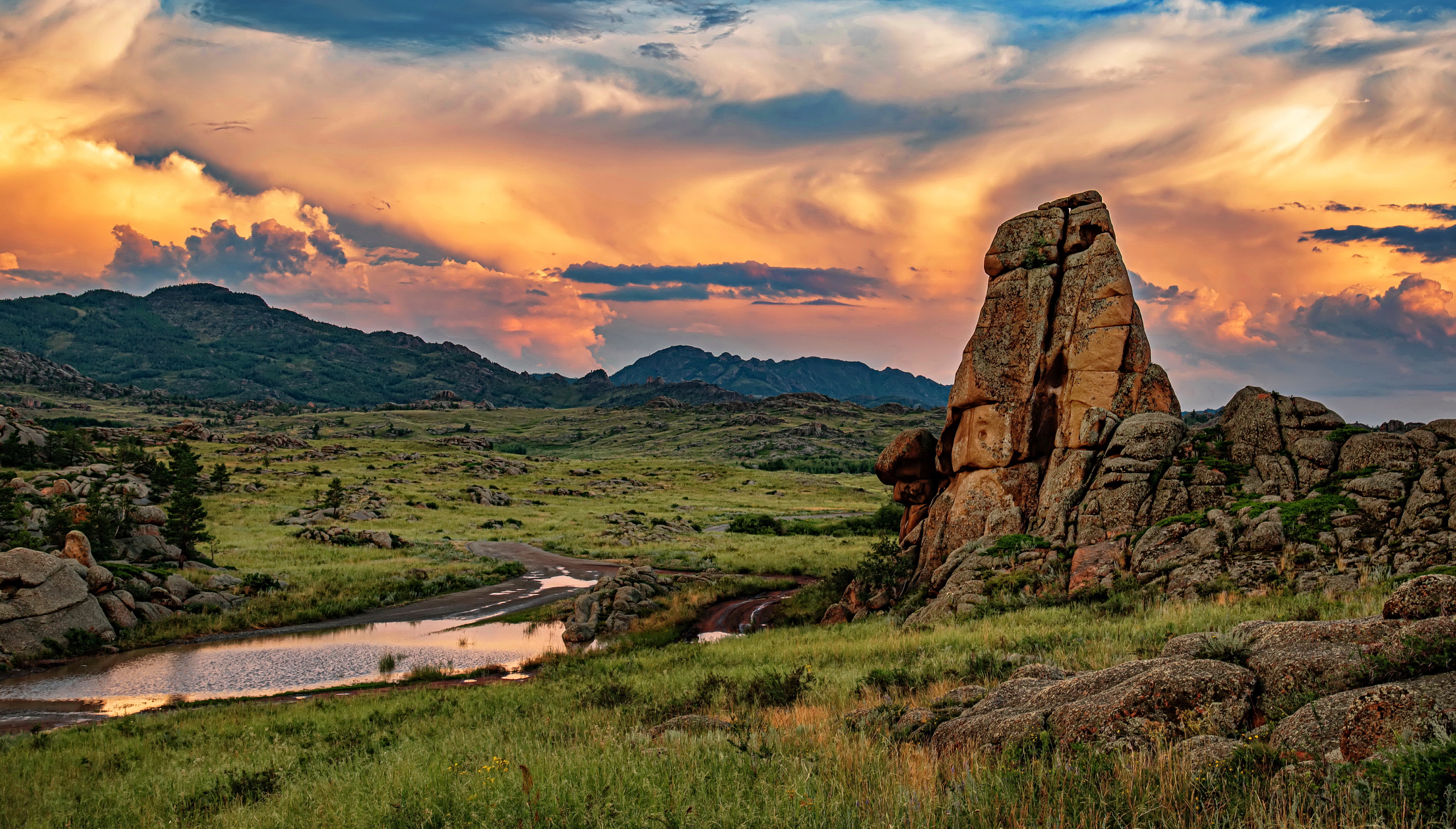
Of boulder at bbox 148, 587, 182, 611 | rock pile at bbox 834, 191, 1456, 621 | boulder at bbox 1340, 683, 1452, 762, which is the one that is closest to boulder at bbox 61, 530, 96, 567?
boulder at bbox 148, 587, 182, 611

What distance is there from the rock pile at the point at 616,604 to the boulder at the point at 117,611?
64.4ft

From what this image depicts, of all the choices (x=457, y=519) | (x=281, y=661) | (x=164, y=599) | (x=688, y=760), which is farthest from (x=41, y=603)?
(x=457, y=519)

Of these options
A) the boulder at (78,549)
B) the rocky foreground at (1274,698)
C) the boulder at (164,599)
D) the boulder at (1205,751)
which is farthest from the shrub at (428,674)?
the boulder at (1205,751)

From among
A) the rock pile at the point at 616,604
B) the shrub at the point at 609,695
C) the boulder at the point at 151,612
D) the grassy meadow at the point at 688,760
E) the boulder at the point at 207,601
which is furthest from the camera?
the boulder at the point at 207,601

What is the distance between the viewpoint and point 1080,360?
3425 cm

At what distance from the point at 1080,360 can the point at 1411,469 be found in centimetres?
1314

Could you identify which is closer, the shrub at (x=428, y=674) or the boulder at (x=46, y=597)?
the shrub at (x=428, y=674)

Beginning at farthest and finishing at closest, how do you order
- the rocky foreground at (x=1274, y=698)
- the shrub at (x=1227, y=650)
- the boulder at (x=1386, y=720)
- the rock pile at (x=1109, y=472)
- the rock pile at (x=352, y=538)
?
1. the rock pile at (x=352, y=538)
2. the rock pile at (x=1109, y=472)
3. the shrub at (x=1227, y=650)
4. the rocky foreground at (x=1274, y=698)
5. the boulder at (x=1386, y=720)

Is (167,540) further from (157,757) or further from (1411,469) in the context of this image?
(1411,469)

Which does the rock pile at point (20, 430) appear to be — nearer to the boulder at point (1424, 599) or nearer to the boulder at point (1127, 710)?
the boulder at point (1127, 710)

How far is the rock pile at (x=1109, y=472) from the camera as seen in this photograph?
21688 millimetres

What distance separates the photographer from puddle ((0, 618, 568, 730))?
26328mm

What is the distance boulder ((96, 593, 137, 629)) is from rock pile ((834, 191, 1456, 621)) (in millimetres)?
33101

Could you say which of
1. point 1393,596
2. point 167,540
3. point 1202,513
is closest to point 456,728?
point 1393,596
